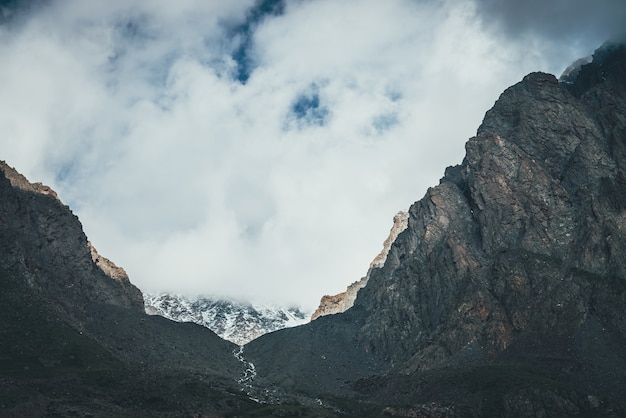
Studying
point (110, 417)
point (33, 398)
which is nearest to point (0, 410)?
point (33, 398)

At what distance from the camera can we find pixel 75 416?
19150 centimetres

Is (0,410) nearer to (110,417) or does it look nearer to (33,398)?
(33,398)

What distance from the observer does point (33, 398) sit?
7805 inches

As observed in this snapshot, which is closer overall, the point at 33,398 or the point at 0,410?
the point at 0,410

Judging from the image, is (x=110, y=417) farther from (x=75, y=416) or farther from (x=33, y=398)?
(x=33, y=398)

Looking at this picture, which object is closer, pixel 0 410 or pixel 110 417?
pixel 0 410

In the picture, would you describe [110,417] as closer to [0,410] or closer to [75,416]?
[75,416]

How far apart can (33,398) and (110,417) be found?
26624 millimetres

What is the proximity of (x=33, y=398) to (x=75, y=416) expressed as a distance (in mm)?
18654

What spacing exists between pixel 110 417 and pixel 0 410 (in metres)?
34.1

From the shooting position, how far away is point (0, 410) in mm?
182625

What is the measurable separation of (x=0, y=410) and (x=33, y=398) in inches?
627

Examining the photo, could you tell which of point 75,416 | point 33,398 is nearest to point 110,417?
point 75,416
